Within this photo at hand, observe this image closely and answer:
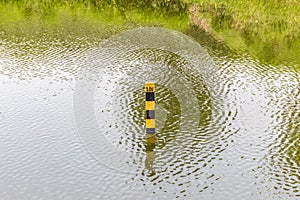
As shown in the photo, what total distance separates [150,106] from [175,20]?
819 inches

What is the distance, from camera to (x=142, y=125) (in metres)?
16.7

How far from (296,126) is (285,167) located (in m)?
3.59

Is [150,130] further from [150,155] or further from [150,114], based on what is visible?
[150,155]

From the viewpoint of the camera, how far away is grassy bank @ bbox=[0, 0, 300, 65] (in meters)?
29.7

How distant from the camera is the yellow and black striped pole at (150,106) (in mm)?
15150

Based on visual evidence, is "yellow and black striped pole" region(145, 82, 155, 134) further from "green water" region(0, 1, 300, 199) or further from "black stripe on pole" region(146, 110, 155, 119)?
"green water" region(0, 1, 300, 199)

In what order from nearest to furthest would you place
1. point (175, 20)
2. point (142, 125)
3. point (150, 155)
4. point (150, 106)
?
point (150, 155)
point (150, 106)
point (142, 125)
point (175, 20)

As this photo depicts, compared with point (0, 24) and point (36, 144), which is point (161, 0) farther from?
point (36, 144)

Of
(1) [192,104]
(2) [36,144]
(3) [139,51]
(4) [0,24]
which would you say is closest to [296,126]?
(1) [192,104]

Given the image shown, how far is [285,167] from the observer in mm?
13711

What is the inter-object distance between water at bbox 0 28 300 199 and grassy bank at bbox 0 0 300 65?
3.37 meters


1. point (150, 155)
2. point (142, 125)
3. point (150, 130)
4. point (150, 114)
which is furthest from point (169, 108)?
point (150, 155)

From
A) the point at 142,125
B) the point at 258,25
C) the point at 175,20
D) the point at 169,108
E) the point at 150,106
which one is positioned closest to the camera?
the point at 150,106

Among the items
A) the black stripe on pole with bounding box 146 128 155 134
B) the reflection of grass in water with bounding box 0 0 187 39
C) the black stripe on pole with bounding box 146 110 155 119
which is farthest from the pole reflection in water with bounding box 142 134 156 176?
the reflection of grass in water with bounding box 0 0 187 39
